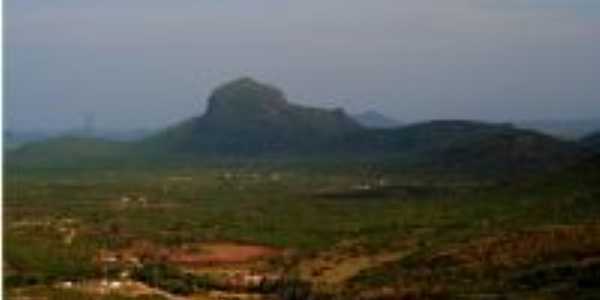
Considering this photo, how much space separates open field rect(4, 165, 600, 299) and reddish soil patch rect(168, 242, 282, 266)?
0.13 meters

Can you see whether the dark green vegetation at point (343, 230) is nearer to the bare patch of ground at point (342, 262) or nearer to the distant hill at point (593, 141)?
the bare patch of ground at point (342, 262)

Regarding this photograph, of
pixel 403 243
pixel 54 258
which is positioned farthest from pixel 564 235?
pixel 54 258

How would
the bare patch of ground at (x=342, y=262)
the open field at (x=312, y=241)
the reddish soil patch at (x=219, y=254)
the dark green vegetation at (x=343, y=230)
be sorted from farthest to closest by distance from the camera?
the reddish soil patch at (x=219, y=254), the bare patch of ground at (x=342, y=262), the dark green vegetation at (x=343, y=230), the open field at (x=312, y=241)

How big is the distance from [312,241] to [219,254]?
7.99 m

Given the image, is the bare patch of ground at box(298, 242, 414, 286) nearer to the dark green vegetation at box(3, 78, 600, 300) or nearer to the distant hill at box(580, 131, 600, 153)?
the dark green vegetation at box(3, 78, 600, 300)

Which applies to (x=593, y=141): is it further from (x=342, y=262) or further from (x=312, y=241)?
(x=342, y=262)

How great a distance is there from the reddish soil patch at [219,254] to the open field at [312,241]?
133 mm

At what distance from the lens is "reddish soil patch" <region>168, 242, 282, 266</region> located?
72.4m

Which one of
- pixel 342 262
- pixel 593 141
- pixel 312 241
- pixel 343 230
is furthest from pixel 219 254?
pixel 593 141

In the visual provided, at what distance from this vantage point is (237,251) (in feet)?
254

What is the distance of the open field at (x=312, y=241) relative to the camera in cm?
5509

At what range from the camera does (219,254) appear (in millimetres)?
75812

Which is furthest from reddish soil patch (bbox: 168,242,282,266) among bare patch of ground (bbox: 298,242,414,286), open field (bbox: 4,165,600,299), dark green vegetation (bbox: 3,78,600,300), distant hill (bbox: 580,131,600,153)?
distant hill (bbox: 580,131,600,153)

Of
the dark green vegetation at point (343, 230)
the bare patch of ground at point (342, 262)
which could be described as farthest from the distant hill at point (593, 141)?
the bare patch of ground at point (342, 262)
